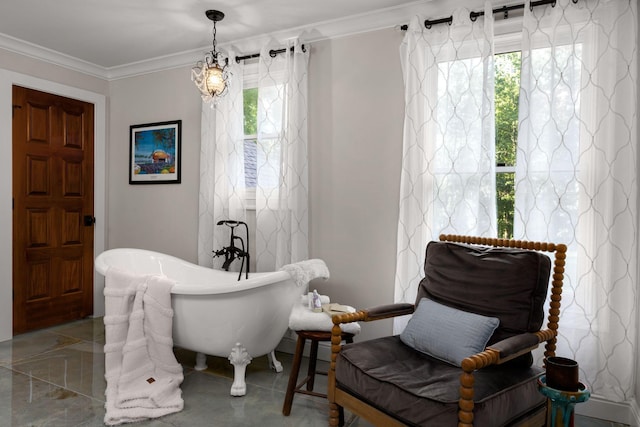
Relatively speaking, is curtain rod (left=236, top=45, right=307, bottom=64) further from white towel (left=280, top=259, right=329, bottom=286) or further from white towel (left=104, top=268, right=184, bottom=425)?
white towel (left=104, top=268, right=184, bottom=425)

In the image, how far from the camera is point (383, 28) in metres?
3.08

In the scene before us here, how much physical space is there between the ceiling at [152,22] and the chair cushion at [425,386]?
2.23 m

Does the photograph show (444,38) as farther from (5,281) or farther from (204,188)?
(5,281)

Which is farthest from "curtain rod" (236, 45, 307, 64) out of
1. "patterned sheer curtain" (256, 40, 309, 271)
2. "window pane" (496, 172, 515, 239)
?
"window pane" (496, 172, 515, 239)

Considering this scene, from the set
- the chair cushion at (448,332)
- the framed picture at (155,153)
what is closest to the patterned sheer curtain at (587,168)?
the chair cushion at (448,332)

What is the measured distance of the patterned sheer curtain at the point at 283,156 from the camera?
3.27 m

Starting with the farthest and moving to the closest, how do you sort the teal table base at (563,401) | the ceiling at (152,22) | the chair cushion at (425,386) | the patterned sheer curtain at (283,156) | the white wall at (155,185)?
the white wall at (155,185)
the patterned sheer curtain at (283,156)
the ceiling at (152,22)
the chair cushion at (425,386)
the teal table base at (563,401)

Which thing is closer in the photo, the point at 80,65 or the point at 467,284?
the point at 467,284

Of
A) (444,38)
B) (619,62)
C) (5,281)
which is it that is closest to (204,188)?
(5,281)

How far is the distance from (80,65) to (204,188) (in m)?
1.84

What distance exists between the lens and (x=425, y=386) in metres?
1.74

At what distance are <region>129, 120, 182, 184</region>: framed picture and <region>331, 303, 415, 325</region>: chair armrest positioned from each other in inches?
97.8

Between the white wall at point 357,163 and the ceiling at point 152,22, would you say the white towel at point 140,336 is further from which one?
the ceiling at point 152,22

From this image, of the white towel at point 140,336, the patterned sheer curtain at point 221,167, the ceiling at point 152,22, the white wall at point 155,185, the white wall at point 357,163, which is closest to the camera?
the white towel at point 140,336
